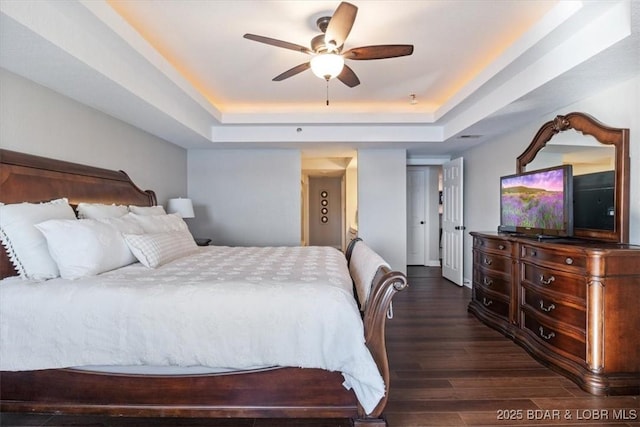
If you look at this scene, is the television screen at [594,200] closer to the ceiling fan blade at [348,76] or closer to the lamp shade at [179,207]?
the ceiling fan blade at [348,76]

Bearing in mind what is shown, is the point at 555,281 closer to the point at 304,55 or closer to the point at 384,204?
the point at 304,55

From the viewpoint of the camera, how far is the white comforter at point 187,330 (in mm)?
1637

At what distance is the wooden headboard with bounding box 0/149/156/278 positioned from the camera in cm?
211

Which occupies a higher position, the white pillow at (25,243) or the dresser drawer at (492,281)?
the white pillow at (25,243)

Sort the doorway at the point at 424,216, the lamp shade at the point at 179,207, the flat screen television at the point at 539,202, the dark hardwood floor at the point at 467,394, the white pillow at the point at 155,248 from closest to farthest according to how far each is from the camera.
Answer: the dark hardwood floor at the point at 467,394 → the white pillow at the point at 155,248 → the flat screen television at the point at 539,202 → the lamp shade at the point at 179,207 → the doorway at the point at 424,216

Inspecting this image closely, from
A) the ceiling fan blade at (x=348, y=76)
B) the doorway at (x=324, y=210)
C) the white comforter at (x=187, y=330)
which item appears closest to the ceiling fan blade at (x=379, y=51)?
the ceiling fan blade at (x=348, y=76)

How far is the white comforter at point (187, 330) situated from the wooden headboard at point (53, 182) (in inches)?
25.1

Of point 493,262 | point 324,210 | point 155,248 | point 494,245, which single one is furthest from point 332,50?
point 324,210

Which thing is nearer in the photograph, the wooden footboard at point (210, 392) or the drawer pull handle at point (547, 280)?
the wooden footboard at point (210, 392)

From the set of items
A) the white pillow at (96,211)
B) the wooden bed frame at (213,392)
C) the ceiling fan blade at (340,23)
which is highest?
the ceiling fan blade at (340,23)

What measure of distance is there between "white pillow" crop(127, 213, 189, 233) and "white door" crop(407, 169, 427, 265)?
193 inches

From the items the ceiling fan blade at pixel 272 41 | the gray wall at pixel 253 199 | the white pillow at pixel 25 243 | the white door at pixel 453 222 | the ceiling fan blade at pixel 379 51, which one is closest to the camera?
the white pillow at pixel 25 243

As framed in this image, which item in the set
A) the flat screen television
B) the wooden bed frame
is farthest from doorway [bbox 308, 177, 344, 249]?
the wooden bed frame

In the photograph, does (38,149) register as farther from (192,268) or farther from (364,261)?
(364,261)
